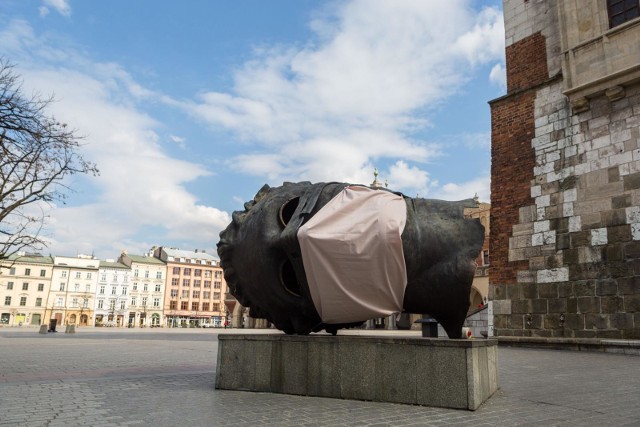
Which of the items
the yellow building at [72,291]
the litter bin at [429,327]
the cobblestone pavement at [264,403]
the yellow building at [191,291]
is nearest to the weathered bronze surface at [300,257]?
the cobblestone pavement at [264,403]

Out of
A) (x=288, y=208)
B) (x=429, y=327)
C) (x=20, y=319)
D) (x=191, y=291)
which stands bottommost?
(x=20, y=319)

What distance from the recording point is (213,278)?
4045 inches

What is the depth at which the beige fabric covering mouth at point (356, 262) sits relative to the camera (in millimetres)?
5691

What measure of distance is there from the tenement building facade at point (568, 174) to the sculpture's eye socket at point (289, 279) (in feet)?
29.8

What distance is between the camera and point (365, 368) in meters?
5.75

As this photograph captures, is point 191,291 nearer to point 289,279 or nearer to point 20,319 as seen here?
point 20,319

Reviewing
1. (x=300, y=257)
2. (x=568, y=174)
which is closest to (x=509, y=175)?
(x=568, y=174)

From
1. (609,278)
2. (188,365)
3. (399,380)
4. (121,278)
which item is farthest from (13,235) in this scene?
(121,278)

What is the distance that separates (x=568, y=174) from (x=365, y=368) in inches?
398

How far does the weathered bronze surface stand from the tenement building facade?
7.79 metres

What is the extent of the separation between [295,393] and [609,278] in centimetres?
934

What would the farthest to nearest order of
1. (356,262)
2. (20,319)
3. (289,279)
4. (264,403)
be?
(20,319) < (289,279) < (356,262) < (264,403)

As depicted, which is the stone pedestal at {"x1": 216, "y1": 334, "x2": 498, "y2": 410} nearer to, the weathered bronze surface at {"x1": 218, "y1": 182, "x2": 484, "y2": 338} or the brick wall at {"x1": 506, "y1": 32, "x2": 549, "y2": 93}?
the weathered bronze surface at {"x1": 218, "y1": 182, "x2": 484, "y2": 338}

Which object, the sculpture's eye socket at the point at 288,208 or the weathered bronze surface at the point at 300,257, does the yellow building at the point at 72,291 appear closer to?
the weathered bronze surface at the point at 300,257
